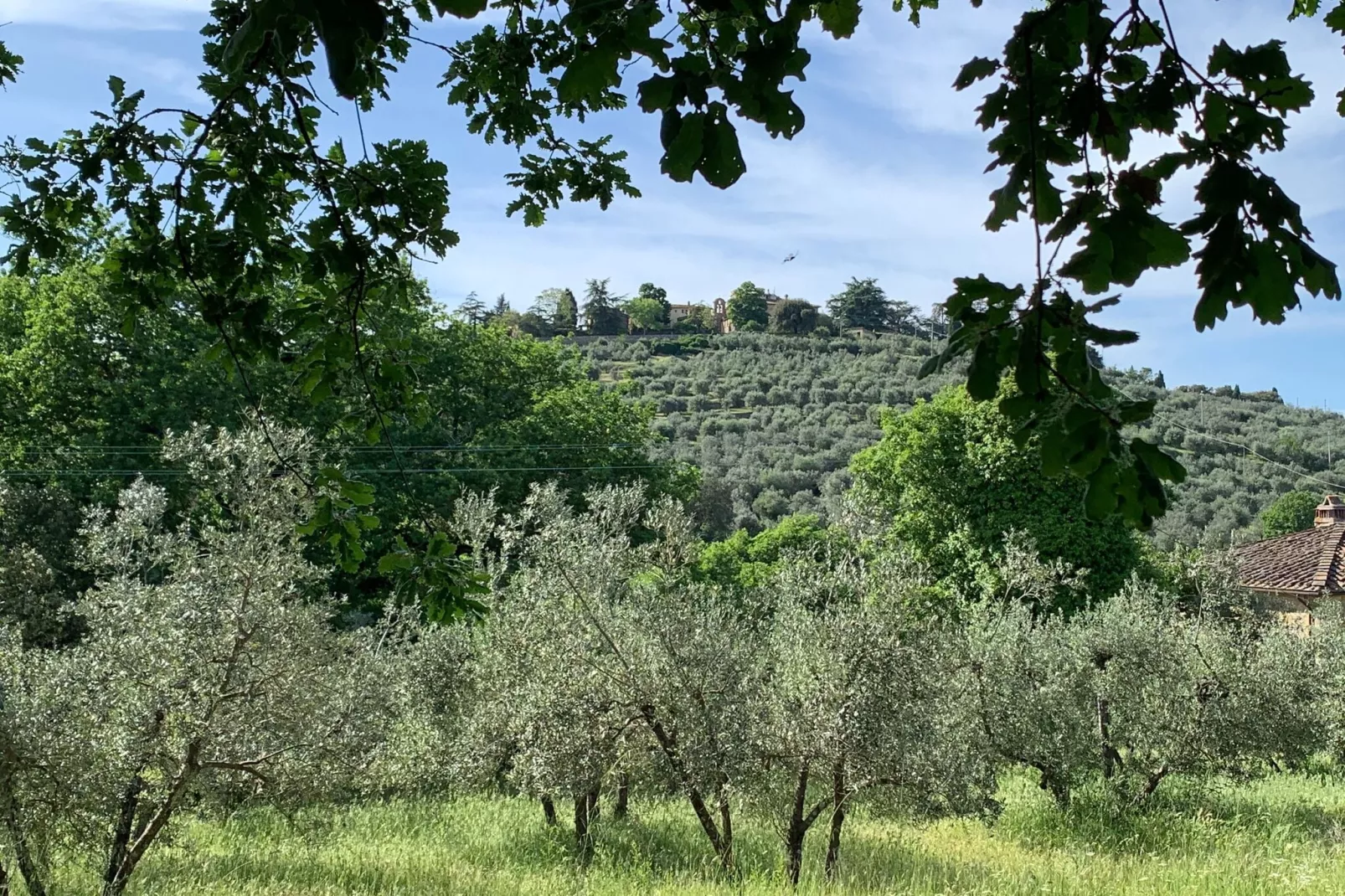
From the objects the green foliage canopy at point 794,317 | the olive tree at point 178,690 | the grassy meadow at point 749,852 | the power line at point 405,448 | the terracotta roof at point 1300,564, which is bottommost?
the grassy meadow at point 749,852

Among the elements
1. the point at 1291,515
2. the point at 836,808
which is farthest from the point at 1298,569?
the point at 1291,515

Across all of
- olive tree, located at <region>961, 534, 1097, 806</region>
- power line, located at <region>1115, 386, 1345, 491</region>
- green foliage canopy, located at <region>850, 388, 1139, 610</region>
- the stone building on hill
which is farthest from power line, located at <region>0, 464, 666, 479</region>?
power line, located at <region>1115, 386, 1345, 491</region>

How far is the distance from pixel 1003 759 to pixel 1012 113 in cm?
1158

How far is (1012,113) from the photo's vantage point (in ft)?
8.21

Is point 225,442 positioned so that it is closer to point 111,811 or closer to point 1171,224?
point 111,811

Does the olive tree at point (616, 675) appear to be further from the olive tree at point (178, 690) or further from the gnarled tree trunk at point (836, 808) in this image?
the olive tree at point (178, 690)

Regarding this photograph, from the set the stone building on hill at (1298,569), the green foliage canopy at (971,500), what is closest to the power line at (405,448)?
the green foliage canopy at (971,500)

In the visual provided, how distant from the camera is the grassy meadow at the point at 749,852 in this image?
7.95 metres

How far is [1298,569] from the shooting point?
2597 centimetres

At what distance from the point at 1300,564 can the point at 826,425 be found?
40.1 metres

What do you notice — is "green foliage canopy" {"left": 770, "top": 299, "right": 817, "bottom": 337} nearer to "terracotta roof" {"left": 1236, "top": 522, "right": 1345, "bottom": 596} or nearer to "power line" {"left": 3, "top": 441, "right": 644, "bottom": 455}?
"terracotta roof" {"left": 1236, "top": 522, "right": 1345, "bottom": 596}

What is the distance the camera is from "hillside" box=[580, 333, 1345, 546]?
49.8 meters

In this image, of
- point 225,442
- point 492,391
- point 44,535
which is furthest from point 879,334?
point 225,442

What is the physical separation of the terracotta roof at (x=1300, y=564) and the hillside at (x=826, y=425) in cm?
781
